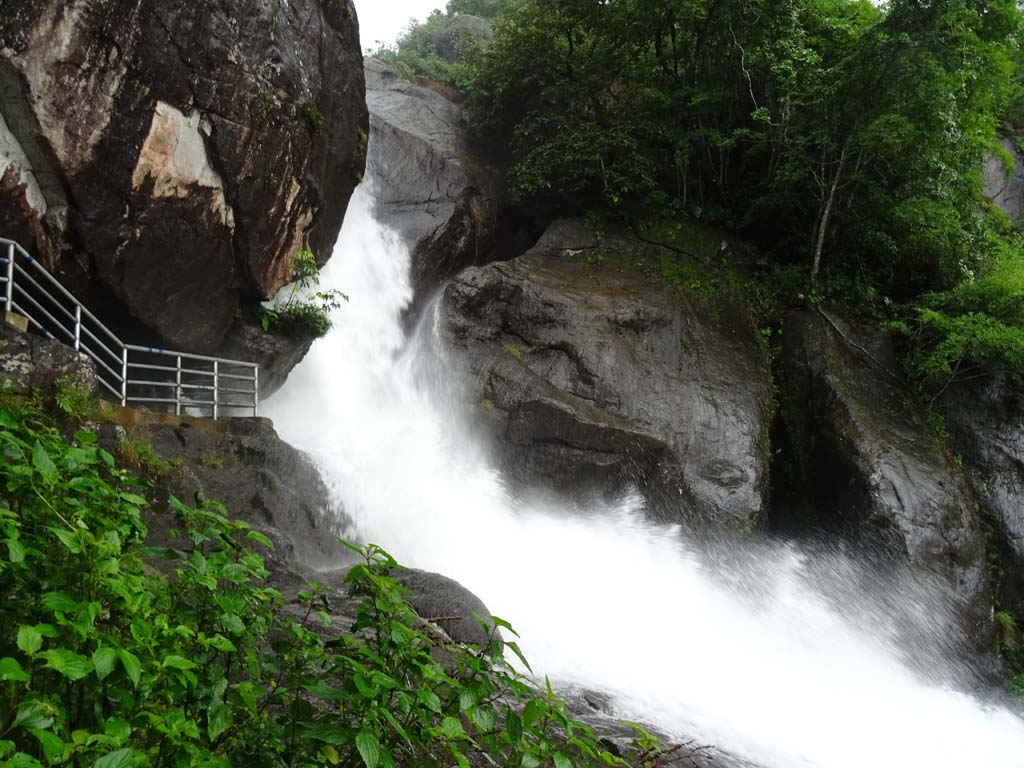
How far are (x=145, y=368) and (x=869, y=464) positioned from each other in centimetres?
1080

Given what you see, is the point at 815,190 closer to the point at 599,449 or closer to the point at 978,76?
the point at 978,76

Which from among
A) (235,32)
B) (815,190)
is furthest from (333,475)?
(815,190)

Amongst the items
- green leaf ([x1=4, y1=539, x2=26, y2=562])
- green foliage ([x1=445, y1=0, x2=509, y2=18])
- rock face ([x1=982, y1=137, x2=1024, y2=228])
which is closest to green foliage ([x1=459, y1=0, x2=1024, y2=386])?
rock face ([x1=982, y1=137, x2=1024, y2=228])

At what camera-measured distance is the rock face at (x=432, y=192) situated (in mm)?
15695

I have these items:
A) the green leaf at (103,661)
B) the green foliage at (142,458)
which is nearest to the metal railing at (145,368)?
the green foliage at (142,458)

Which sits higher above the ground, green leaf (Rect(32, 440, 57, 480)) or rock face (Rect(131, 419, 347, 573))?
green leaf (Rect(32, 440, 57, 480))

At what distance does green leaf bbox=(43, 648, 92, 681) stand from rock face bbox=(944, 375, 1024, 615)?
13.3 m

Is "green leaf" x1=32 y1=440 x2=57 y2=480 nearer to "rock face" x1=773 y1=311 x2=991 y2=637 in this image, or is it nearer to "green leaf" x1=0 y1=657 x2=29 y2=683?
"green leaf" x1=0 y1=657 x2=29 y2=683

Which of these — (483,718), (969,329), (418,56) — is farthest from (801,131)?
(418,56)

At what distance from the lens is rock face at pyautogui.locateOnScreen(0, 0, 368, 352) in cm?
707

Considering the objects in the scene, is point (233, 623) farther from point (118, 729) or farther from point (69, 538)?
point (69, 538)

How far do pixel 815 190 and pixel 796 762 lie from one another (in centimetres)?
1187

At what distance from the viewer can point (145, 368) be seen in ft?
28.1

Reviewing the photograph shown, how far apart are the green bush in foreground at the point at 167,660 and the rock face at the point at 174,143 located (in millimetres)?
6080
